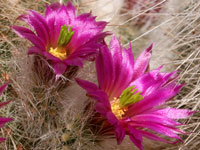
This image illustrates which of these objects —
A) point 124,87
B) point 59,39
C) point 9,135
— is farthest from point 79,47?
point 9,135

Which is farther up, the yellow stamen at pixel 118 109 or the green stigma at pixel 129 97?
the green stigma at pixel 129 97

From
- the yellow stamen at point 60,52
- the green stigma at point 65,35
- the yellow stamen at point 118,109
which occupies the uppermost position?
the green stigma at point 65,35

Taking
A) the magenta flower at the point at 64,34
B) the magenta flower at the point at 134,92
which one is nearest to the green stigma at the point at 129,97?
the magenta flower at the point at 134,92

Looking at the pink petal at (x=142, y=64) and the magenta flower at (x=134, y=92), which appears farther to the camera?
the pink petal at (x=142, y=64)

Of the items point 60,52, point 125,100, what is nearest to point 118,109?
point 125,100

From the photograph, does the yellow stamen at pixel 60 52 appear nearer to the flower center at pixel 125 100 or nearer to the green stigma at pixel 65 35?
the green stigma at pixel 65 35

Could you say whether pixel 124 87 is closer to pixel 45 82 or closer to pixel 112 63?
pixel 112 63

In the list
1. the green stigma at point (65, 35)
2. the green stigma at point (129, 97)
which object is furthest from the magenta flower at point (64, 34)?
the green stigma at point (129, 97)
